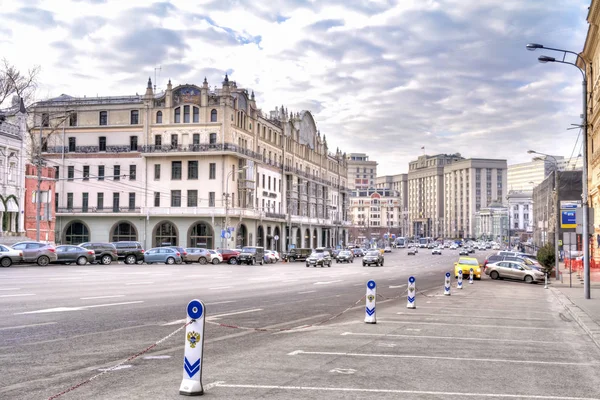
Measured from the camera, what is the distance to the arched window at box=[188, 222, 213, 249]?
2970 inches

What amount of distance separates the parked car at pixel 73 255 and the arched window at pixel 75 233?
116 ft

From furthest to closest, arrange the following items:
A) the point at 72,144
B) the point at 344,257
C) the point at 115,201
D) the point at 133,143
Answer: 1. the point at 72,144
2. the point at 133,143
3. the point at 115,201
4. the point at 344,257

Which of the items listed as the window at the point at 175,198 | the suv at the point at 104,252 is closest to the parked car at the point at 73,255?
the suv at the point at 104,252

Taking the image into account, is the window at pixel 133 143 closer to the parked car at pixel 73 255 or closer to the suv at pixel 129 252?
the suv at pixel 129 252

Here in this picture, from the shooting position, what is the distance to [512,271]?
40.4 meters

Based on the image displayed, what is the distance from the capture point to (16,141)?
54.7 meters

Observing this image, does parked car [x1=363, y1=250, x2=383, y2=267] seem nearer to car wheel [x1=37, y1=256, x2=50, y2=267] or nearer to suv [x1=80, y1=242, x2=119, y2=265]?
suv [x1=80, y1=242, x2=119, y2=265]

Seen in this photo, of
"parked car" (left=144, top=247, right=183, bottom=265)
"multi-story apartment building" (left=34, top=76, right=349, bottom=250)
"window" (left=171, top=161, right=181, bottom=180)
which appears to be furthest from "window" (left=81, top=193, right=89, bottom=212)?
"parked car" (left=144, top=247, right=183, bottom=265)

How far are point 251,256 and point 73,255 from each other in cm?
1841

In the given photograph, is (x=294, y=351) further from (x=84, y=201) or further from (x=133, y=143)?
(x=84, y=201)

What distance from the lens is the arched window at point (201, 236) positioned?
75.4 meters

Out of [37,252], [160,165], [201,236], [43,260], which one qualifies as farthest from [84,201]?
[37,252]

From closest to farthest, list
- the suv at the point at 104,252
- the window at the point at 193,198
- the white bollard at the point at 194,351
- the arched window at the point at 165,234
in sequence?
the white bollard at the point at 194,351, the suv at the point at 104,252, the window at the point at 193,198, the arched window at the point at 165,234

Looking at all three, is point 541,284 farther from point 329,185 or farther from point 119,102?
point 329,185
